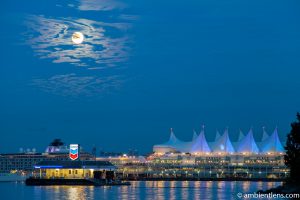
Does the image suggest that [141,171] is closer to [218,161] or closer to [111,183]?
[218,161]

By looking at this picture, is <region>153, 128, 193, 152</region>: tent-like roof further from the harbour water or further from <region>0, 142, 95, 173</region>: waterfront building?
the harbour water

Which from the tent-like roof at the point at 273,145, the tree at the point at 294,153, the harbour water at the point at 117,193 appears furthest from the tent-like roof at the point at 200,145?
the tree at the point at 294,153

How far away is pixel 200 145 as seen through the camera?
135 m

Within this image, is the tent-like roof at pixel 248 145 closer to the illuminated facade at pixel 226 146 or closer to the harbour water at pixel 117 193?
the illuminated facade at pixel 226 146

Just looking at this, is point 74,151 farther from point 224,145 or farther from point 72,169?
point 224,145

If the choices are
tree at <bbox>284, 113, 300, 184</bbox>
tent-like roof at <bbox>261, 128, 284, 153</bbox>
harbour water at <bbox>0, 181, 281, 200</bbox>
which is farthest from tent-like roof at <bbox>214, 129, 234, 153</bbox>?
tree at <bbox>284, 113, 300, 184</bbox>

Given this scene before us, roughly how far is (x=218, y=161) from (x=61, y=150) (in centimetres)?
3090

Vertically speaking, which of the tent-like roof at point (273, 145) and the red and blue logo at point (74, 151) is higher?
the tent-like roof at point (273, 145)

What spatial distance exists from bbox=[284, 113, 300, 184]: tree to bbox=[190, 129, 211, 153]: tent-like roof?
7656 cm

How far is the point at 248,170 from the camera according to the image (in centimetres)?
13025

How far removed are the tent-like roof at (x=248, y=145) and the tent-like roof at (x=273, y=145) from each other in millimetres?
1831

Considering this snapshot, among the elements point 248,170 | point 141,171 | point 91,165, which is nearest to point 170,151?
point 141,171

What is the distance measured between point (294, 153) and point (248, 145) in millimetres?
76330

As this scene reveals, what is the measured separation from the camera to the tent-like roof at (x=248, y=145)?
129500mm
